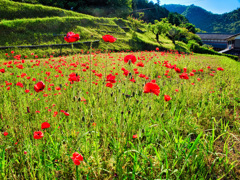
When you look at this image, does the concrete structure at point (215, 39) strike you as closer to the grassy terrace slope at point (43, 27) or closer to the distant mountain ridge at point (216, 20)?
the grassy terrace slope at point (43, 27)

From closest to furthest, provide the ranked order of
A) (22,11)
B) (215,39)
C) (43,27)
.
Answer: (43,27) → (22,11) → (215,39)

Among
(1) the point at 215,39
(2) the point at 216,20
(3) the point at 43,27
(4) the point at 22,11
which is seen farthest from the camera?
(2) the point at 216,20

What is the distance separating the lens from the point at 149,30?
2923cm

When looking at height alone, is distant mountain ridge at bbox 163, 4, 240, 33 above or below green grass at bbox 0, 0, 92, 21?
above

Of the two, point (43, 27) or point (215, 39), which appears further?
point (215, 39)

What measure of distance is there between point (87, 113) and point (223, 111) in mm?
2473

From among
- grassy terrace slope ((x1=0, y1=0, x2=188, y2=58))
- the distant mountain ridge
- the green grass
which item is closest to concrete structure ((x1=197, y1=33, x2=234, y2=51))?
grassy terrace slope ((x1=0, y1=0, x2=188, y2=58))

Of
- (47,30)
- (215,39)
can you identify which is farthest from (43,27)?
(215,39)

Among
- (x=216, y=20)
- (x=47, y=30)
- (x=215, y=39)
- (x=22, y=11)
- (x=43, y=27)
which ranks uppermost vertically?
(x=216, y=20)

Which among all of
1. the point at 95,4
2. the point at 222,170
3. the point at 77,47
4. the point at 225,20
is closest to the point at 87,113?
the point at 222,170

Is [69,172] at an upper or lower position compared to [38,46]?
lower

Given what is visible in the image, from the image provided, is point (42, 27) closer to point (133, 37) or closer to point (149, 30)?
point (133, 37)

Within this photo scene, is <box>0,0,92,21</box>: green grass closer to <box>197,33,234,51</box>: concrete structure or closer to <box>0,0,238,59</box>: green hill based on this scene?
<box>0,0,238,59</box>: green hill

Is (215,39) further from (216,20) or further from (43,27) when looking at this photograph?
(216,20)
